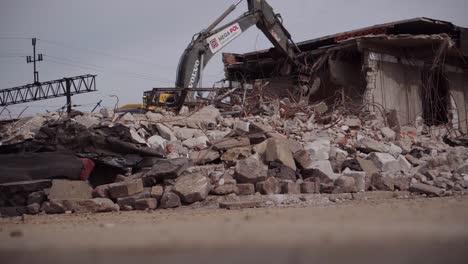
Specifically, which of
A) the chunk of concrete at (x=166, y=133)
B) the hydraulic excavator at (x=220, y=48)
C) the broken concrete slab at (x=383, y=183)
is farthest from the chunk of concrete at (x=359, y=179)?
the hydraulic excavator at (x=220, y=48)

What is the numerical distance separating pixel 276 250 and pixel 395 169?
5.89 metres

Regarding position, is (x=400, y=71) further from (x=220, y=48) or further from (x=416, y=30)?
(x=220, y=48)

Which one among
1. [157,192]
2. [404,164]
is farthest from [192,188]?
[404,164]

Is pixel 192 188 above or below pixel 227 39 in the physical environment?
below

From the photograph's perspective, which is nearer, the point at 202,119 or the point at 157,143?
the point at 157,143

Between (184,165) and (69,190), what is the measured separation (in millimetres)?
1484

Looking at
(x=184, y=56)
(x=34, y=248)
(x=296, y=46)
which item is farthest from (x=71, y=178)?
(x=296, y=46)

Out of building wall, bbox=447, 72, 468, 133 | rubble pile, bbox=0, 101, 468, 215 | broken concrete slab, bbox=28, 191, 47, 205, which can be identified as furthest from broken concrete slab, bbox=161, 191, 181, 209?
building wall, bbox=447, 72, 468, 133

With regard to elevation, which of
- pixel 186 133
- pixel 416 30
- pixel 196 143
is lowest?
pixel 196 143

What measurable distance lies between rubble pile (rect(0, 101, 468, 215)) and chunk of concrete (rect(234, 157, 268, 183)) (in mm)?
15

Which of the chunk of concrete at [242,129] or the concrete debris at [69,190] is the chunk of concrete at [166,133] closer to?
the chunk of concrete at [242,129]

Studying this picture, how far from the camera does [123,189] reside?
5.51 metres

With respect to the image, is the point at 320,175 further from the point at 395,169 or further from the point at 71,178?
the point at 71,178

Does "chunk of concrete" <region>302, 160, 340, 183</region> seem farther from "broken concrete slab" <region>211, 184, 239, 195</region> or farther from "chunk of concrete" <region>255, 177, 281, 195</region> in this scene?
"broken concrete slab" <region>211, 184, 239, 195</region>
